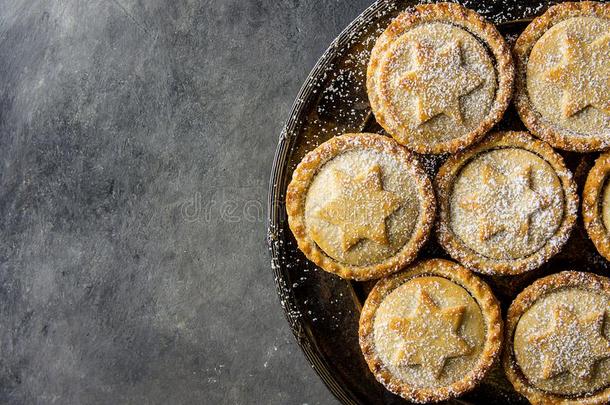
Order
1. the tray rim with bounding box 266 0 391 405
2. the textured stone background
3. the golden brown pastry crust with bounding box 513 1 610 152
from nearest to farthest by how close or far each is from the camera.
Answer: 1. the golden brown pastry crust with bounding box 513 1 610 152
2. the tray rim with bounding box 266 0 391 405
3. the textured stone background

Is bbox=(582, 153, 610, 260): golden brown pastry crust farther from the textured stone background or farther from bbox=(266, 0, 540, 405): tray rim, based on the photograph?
the textured stone background

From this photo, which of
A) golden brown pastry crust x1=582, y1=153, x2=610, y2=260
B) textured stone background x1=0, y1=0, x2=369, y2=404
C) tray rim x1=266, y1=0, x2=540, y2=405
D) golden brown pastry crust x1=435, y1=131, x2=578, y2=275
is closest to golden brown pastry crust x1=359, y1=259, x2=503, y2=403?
golden brown pastry crust x1=435, y1=131, x2=578, y2=275

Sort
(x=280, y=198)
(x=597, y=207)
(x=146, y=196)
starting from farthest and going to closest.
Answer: (x=146, y=196) → (x=280, y=198) → (x=597, y=207)

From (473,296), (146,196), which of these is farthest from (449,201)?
(146,196)

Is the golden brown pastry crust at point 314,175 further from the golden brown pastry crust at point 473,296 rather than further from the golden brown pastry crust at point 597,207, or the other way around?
the golden brown pastry crust at point 597,207

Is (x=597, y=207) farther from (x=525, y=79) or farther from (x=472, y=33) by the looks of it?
(x=472, y=33)

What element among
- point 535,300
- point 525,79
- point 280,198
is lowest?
point 535,300

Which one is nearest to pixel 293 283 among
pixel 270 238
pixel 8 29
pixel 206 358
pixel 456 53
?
pixel 270 238

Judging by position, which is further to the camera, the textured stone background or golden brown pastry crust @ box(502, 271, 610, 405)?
the textured stone background
